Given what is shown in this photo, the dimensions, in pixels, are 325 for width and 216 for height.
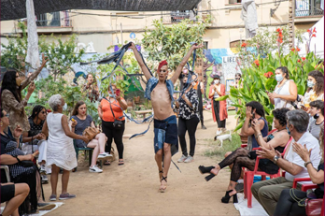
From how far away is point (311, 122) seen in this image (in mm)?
4770

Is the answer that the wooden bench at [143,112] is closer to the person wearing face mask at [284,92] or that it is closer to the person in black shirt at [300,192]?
the person wearing face mask at [284,92]

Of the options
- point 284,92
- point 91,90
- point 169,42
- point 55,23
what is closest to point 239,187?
point 284,92

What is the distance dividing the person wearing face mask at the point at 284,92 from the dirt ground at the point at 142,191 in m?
1.42

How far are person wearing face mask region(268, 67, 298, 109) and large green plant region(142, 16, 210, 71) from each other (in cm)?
936

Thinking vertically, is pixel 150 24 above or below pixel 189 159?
above

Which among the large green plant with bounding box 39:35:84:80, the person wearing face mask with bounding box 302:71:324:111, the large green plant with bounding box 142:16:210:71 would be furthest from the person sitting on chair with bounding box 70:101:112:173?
the large green plant with bounding box 39:35:84:80

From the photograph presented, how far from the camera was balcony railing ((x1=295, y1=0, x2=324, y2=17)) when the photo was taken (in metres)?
21.5

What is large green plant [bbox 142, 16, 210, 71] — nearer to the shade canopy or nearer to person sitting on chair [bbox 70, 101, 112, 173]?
person sitting on chair [bbox 70, 101, 112, 173]

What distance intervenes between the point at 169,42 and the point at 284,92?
993 centimetres

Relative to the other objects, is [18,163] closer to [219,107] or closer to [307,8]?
[219,107]

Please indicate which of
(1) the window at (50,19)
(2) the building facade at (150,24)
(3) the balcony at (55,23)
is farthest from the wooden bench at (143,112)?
(1) the window at (50,19)

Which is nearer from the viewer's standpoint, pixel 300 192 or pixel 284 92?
pixel 300 192

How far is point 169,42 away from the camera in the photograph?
15492mm

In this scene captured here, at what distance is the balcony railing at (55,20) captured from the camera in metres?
21.3
